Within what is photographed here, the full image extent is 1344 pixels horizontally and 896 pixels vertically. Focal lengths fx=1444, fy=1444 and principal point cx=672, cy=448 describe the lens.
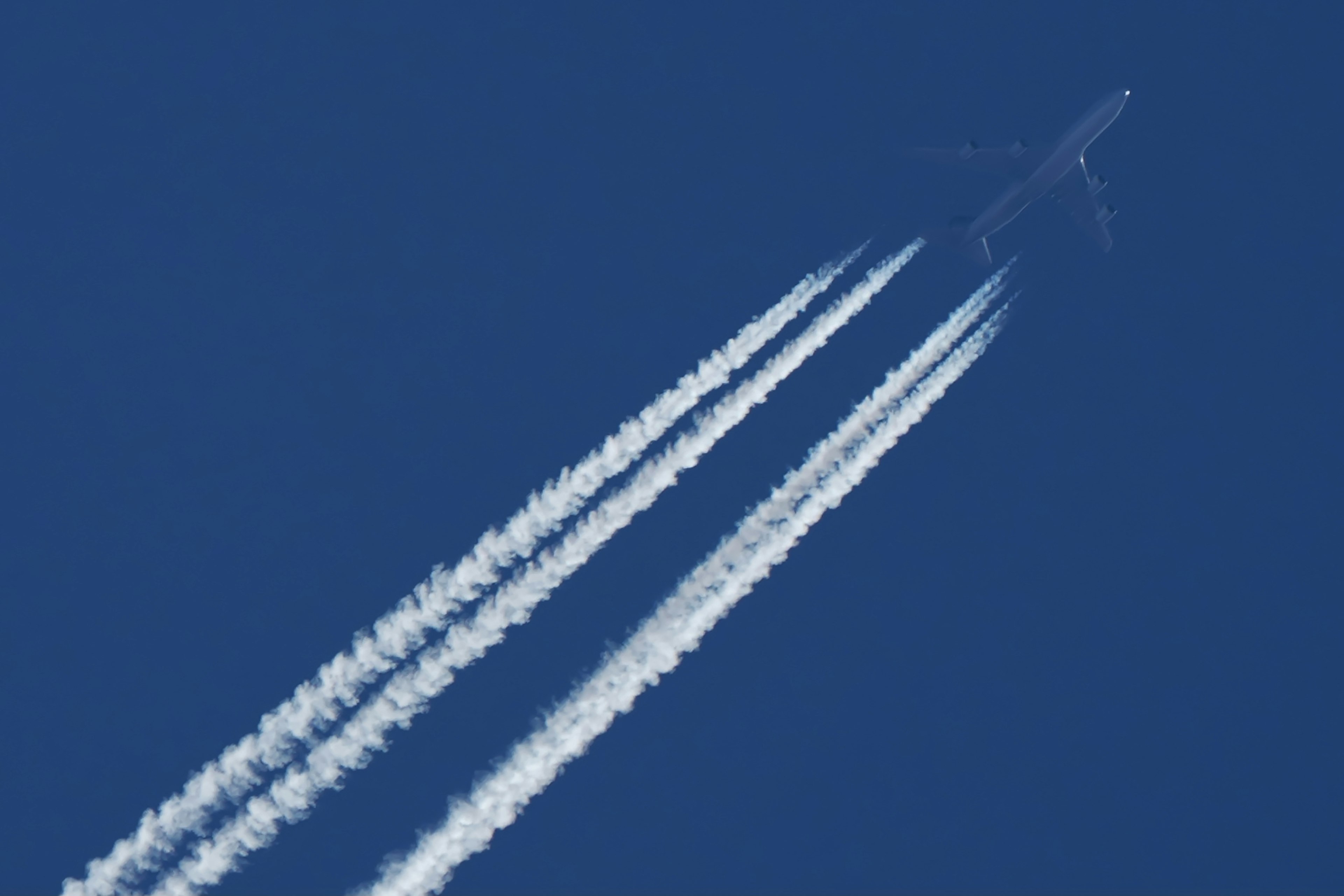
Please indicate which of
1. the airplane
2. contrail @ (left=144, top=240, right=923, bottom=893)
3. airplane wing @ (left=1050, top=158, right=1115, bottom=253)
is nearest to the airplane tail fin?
the airplane

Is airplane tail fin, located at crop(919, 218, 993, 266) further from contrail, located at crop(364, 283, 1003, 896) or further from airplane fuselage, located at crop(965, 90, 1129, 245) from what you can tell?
contrail, located at crop(364, 283, 1003, 896)

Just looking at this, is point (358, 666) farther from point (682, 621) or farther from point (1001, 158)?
point (1001, 158)

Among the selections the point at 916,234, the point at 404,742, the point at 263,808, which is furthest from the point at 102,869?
the point at 916,234

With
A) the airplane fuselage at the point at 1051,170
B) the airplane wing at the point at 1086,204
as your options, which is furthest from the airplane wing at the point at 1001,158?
the airplane wing at the point at 1086,204

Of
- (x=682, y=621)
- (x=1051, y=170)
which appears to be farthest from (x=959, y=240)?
A: (x=682, y=621)

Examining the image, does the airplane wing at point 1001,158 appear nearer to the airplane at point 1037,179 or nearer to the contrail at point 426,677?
the airplane at point 1037,179

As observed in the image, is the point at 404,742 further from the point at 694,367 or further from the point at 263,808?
the point at 694,367
